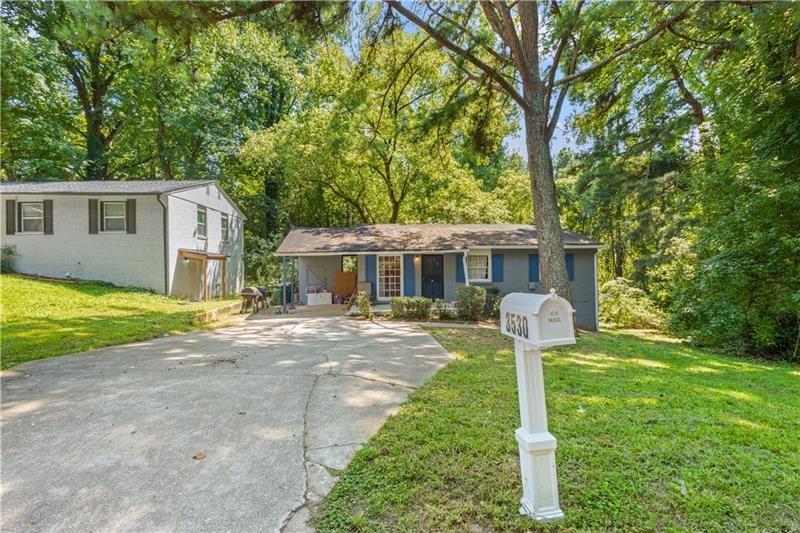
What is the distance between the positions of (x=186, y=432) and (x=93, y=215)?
1545cm

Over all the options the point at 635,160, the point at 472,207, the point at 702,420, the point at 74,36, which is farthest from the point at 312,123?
the point at 702,420

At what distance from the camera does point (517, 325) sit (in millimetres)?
2174

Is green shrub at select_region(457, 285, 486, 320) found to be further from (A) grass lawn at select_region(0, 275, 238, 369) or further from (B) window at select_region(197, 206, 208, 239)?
(B) window at select_region(197, 206, 208, 239)

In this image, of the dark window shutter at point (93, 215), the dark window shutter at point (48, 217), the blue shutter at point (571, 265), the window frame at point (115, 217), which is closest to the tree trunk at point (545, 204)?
the blue shutter at point (571, 265)

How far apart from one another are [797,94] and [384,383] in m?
11.0

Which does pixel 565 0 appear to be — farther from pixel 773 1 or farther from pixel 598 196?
pixel 598 196

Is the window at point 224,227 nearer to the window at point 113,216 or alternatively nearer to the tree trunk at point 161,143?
the window at point 113,216

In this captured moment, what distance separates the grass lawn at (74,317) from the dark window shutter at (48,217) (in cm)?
271

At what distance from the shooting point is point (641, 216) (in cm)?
1589

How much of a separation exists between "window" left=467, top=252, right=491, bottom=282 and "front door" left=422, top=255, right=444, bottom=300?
3.84 ft

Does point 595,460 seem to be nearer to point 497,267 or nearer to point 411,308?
point 411,308

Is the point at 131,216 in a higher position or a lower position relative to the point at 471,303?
higher

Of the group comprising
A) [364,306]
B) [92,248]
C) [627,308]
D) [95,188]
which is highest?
[95,188]

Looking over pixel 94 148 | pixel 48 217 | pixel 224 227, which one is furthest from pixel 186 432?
pixel 94 148
